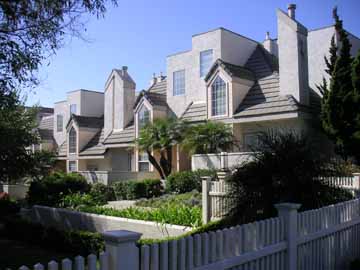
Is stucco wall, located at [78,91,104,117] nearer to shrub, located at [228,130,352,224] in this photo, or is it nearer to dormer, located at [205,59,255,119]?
dormer, located at [205,59,255,119]

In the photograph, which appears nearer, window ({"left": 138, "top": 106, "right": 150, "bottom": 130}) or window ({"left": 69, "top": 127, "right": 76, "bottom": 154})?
window ({"left": 138, "top": 106, "right": 150, "bottom": 130})

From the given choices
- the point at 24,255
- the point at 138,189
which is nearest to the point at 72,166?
the point at 138,189

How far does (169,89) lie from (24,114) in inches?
506

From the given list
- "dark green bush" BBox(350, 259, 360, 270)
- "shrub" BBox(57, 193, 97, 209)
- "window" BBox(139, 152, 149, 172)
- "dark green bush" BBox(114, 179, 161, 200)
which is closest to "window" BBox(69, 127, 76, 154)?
"window" BBox(139, 152, 149, 172)

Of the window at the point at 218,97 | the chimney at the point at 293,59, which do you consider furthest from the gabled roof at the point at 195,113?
the chimney at the point at 293,59

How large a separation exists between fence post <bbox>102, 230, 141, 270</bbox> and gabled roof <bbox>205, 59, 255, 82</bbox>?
802 inches

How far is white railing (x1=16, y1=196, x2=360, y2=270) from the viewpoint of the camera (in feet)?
12.4

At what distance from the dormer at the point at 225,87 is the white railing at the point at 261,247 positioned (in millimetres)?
15190

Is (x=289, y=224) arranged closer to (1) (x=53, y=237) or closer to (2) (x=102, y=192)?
(1) (x=53, y=237)

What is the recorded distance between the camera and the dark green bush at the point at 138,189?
910 inches

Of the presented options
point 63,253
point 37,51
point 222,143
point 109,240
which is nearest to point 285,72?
point 222,143

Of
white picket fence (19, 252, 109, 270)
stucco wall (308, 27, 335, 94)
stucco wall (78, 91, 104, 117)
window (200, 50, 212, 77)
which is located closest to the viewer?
white picket fence (19, 252, 109, 270)

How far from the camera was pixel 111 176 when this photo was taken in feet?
84.0

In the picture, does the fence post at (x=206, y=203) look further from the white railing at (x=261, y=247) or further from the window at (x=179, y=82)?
the window at (x=179, y=82)
